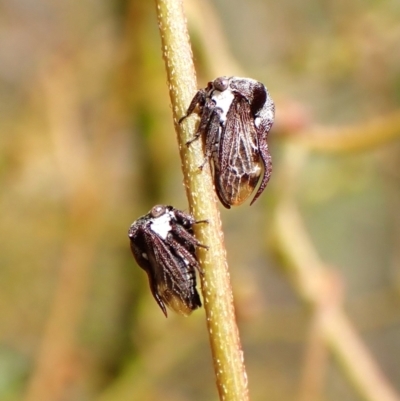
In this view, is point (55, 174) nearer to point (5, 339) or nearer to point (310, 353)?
point (5, 339)

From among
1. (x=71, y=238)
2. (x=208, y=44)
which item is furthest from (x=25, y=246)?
(x=208, y=44)

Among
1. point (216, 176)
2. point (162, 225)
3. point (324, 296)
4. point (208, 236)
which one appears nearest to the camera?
point (208, 236)

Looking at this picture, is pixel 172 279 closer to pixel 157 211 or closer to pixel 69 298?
pixel 157 211

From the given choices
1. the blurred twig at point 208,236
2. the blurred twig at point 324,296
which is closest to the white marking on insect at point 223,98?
the blurred twig at point 208,236

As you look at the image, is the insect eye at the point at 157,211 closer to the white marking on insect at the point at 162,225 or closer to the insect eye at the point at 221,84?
the white marking on insect at the point at 162,225

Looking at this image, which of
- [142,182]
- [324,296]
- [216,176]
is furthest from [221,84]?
[142,182]

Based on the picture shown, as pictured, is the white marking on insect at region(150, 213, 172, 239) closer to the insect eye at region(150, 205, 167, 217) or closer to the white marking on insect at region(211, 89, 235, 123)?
the insect eye at region(150, 205, 167, 217)

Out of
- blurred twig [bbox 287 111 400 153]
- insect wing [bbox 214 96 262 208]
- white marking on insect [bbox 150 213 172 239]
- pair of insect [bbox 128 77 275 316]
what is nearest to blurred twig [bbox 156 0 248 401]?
pair of insect [bbox 128 77 275 316]

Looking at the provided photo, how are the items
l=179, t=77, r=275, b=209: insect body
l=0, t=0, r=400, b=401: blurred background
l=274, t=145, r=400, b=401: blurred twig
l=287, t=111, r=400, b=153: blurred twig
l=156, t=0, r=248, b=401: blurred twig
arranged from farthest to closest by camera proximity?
l=0, t=0, r=400, b=401: blurred background < l=274, t=145, r=400, b=401: blurred twig < l=287, t=111, r=400, b=153: blurred twig < l=179, t=77, r=275, b=209: insect body < l=156, t=0, r=248, b=401: blurred twig
